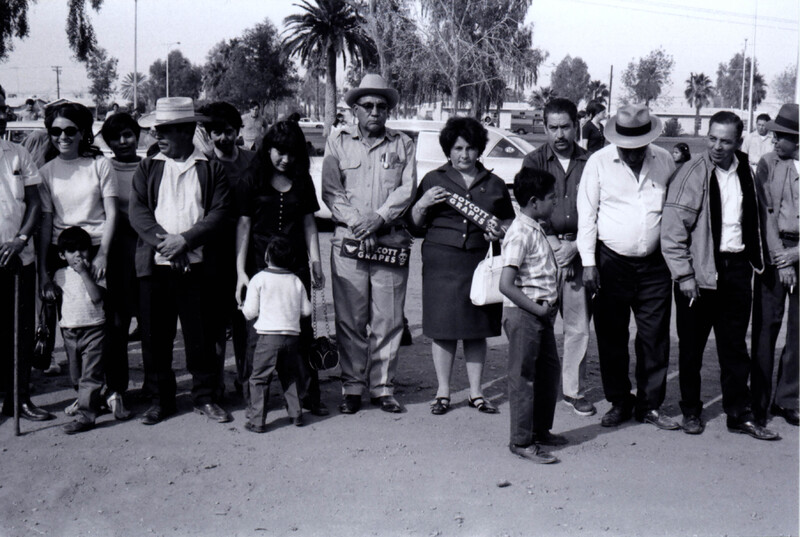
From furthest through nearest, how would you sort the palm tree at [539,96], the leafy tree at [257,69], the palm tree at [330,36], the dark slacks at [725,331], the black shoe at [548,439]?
the palm tree at [539,96]
the leafy tree at [257,69]
the palm tree at [330,36]
the dark slacks at [725,331]
the black shoe at [548,439]

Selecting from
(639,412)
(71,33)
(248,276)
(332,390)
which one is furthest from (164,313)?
(71,33)

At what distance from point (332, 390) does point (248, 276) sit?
43.8 inches

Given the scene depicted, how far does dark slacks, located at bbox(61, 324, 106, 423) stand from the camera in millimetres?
5441

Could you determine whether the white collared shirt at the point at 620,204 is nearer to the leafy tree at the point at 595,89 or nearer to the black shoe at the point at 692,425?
the black shoe at the point at 692,425

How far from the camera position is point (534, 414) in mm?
5121

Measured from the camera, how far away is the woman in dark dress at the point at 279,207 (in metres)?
5.64

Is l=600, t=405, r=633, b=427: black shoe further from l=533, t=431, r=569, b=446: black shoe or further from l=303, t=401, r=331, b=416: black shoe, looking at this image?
l=303, t=401, r=331, b=416: black shoe

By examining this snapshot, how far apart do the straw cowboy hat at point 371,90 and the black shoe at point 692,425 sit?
9.24 feet

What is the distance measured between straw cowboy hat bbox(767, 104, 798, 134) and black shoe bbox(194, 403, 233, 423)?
152 inches

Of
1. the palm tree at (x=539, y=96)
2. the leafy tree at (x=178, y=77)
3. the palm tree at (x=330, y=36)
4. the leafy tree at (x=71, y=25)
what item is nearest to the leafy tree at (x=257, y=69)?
the palm tree at (x=330, y=36)

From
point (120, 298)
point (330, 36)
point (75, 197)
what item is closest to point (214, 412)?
point (120, 298)

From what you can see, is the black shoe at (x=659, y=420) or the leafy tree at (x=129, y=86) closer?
the black shoe at (x=659, y=420)

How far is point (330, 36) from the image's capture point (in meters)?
45.2

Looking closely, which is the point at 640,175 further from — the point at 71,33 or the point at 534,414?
the point at 71,33
